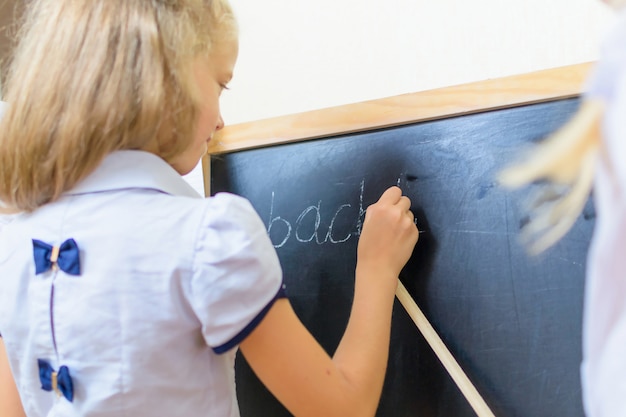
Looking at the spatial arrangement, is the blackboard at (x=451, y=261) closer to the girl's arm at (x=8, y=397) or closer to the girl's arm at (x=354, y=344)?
the girl's arm at (x=354, y=344)

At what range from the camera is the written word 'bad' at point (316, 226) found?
31.5 inches

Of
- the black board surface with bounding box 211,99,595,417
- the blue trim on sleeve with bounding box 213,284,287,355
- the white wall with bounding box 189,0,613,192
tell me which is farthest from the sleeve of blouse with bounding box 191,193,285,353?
the white wall with bounding box 189,0,613,192

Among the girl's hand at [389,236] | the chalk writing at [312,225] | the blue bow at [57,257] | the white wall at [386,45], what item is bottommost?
the chalk writing at [312,225]

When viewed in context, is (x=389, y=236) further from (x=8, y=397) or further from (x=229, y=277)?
(x=8, y=397)

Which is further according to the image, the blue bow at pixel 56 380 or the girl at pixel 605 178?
the blue bow at pixel 56 380

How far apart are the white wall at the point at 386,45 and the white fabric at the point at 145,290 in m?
0.43

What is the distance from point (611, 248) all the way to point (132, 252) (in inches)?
15.9

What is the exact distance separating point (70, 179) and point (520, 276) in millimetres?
455

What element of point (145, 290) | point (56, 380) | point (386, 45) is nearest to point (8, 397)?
point (56, 380)

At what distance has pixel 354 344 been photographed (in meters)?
0.67

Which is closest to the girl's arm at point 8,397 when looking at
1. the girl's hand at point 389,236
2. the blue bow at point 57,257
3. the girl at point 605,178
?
the blue bow at point 57,257

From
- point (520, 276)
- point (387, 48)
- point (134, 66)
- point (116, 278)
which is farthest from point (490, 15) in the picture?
point (116, 278)

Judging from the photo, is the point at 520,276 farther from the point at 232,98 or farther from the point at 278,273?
the point at 232,98

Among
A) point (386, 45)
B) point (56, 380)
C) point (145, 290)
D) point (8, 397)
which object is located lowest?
point (8, 397)
